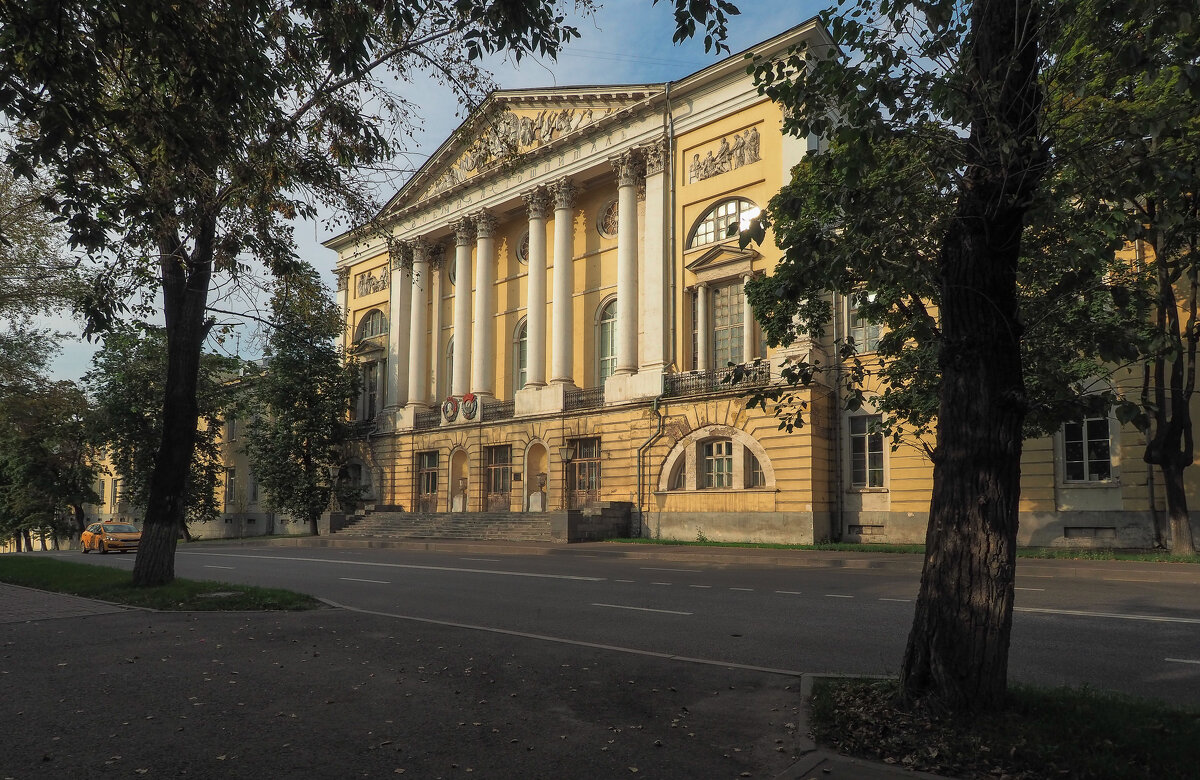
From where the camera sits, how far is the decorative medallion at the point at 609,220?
37.0 m

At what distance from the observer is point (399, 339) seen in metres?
45.5

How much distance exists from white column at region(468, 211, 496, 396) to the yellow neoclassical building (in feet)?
0.34

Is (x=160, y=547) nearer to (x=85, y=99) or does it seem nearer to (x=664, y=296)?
(x=85, y=99)

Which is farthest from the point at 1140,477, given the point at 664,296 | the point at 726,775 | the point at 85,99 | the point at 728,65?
the point at 85,99

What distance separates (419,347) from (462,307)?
376 centimetres

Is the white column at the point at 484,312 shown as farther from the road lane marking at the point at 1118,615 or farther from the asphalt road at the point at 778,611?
the road lane marking at the point at 1118,615

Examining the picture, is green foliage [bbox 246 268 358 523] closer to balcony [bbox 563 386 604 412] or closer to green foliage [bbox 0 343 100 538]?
green foliage [bbox 0 343 100 538]

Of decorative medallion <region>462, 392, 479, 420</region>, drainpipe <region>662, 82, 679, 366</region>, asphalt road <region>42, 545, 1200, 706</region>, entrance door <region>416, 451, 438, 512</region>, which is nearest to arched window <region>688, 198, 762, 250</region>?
drainpipe <region>662, 82, 679, 366</region>

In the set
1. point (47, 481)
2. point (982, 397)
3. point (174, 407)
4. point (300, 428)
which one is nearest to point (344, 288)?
point (300, 428)

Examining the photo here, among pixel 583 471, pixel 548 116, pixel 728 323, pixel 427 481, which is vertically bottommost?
pixel 427 481

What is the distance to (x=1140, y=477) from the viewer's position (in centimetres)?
2248

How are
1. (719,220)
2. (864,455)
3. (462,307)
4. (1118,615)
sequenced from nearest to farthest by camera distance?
1. (1118,615)
2. (864,455)
3. (719,220)
4. (462,307)

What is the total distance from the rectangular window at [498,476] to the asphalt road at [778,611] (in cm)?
1797

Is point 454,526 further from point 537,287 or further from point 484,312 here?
point 537,287
